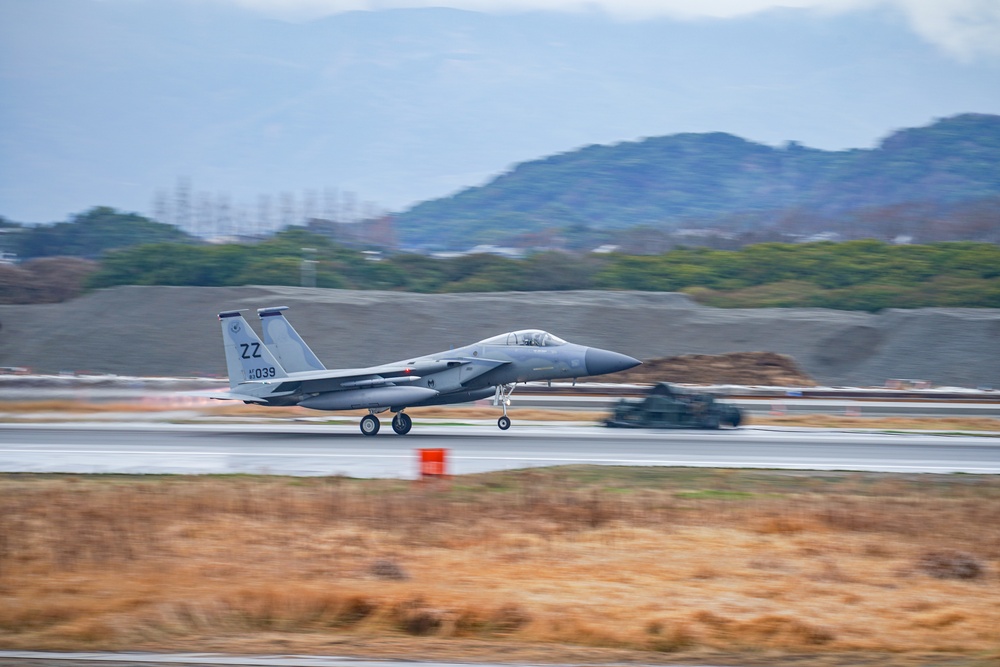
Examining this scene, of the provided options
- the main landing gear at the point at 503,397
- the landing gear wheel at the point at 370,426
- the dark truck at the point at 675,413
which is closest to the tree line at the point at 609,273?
the dark truck at the point at 675,413

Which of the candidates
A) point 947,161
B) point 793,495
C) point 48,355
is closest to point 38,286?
point 48,355

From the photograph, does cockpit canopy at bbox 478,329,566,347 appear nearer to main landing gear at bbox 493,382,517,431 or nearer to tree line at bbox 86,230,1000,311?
main landing gear at bbox 493,382,517,431

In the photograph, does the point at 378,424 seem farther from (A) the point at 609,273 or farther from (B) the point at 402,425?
(A) the point at 609,273

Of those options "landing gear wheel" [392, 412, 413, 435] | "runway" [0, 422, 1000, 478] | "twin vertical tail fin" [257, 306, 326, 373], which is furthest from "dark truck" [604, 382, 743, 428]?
"twin vertical tail fin" [257, 306, 326, 373]

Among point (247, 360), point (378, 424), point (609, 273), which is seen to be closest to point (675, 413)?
point (378, 424)

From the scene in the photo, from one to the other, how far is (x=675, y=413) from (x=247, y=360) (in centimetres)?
1212

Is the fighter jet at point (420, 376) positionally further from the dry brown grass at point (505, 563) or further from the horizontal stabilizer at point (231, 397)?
the dry brown grass at point (505, 563)

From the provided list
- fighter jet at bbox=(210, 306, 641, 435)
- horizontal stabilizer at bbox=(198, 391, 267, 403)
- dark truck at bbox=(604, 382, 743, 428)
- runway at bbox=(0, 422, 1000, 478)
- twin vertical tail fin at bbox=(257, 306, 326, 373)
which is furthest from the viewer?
dark truck at bbox=(604, 382, 743, 428)

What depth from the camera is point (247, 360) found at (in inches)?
1040

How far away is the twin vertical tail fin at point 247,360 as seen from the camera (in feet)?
86.4

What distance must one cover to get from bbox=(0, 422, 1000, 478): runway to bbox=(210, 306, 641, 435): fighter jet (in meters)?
0.95

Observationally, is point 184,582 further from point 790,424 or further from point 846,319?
point 846,319

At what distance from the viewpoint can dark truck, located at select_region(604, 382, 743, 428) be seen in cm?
2755

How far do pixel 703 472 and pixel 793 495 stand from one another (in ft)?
9.42
